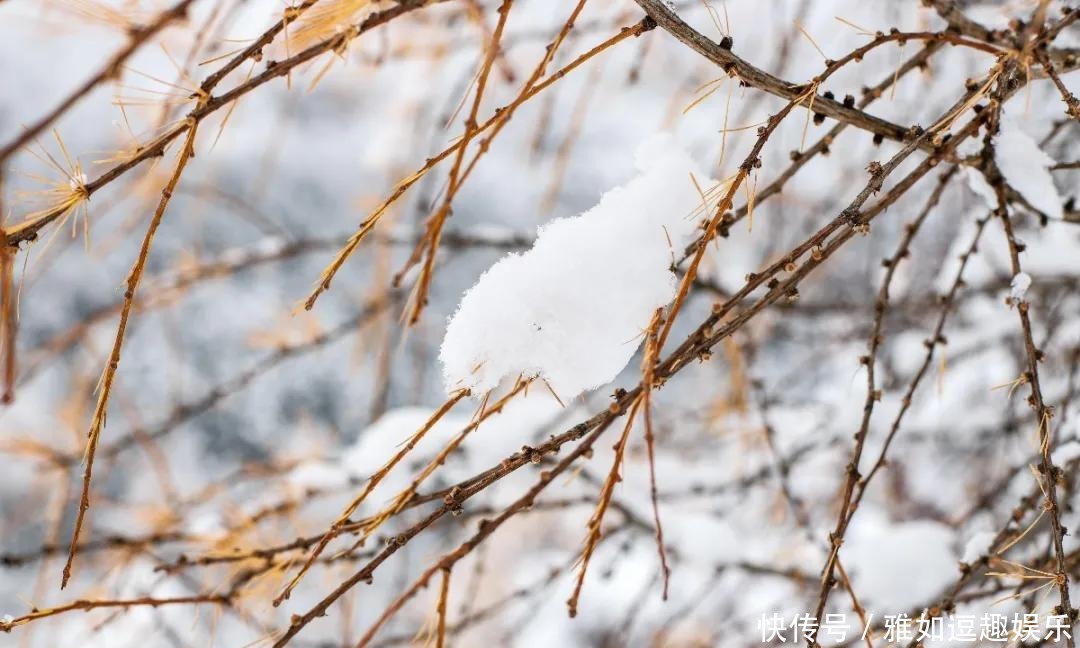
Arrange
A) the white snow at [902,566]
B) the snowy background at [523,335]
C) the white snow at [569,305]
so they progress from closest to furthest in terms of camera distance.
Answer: the white snow at [569,305] < the snowy background at [523,335] < the white snow at [902,566]

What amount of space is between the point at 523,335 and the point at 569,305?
0.11ft

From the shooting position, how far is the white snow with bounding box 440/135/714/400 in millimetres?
→ 404

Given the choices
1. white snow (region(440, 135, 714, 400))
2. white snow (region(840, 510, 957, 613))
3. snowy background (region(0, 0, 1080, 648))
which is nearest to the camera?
white snow (region(440, 135, 714, 400))

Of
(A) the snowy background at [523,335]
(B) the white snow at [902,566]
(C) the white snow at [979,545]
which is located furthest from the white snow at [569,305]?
(B) the white snow at [902,566]

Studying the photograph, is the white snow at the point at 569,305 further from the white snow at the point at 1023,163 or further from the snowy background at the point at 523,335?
the white snow at the point at 1023,163

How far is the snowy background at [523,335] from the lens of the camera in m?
0.51

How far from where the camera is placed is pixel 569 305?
0.42 metres

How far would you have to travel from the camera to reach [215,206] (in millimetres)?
2549

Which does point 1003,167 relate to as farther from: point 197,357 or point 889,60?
point 197,357

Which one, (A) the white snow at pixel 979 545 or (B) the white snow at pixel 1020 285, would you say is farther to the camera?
(A) the white snow at pixel 979 545

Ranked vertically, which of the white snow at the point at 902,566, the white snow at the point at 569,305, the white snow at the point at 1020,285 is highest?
the white snow at the point at 902,566

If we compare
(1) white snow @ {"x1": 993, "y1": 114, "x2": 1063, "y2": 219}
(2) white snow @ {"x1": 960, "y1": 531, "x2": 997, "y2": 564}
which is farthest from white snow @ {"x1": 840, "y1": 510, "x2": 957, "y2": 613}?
(1) white snow @ {"x1": 993, "y1": 114, "x2": 1063, "y2": 219}

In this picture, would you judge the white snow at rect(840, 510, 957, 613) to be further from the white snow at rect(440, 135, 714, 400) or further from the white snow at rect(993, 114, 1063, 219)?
the white snow at rect(440, 135, 714, 400)

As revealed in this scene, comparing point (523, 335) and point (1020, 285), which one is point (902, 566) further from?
point (523, 335)
